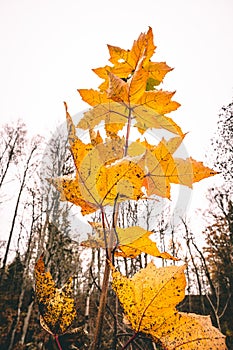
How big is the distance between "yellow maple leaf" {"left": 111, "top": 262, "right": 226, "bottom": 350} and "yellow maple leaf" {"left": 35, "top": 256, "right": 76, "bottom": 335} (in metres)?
0.08

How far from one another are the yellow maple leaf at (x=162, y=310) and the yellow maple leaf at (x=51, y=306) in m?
0.08

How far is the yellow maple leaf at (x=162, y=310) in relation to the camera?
364 mm

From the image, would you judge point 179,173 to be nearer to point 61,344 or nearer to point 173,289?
point 173,289

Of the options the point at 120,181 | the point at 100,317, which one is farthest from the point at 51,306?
the point at 120,181

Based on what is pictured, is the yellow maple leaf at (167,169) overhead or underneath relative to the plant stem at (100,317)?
overhead

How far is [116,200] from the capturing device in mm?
386

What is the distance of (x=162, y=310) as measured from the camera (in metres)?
0.37

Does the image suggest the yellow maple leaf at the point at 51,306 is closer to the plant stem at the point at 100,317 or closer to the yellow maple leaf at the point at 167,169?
the plant stem at the point at 100,317

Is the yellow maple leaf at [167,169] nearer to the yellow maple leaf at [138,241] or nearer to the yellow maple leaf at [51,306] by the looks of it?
the yellow maple leaf at [138,241]

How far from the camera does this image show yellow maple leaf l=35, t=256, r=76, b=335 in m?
0.38

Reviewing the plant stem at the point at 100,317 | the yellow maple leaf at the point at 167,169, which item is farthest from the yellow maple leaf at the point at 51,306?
the yellow maple leaf at the point at 167,169

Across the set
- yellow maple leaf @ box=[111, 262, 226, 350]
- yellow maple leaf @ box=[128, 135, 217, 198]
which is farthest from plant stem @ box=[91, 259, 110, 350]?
yellow maple leaf @ box=[128, 135, 217, 198]

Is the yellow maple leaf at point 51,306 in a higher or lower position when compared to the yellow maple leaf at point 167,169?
lower

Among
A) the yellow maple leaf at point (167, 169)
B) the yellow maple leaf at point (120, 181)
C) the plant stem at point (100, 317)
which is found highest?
the yellow maple leaf at point (167, 169)
